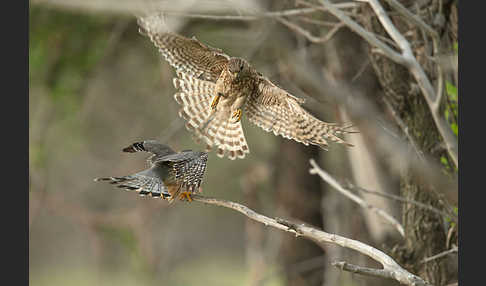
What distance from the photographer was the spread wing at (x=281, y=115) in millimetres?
2881

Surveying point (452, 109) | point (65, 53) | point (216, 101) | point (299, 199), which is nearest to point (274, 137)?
point (299, 199)

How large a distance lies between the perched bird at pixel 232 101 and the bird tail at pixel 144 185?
30 centimetres

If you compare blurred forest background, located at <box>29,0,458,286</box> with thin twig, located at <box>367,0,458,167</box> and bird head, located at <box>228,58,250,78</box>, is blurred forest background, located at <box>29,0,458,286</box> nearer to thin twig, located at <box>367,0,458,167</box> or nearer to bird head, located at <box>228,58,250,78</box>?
thin twig, located at <box>367,0,458,167</box>

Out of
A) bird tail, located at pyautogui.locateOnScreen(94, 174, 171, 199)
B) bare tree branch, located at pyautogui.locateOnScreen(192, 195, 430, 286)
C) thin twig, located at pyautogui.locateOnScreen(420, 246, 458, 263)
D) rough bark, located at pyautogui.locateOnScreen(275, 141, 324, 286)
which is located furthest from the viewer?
rough bark, located at pyautogui.locateOnScreen(275, 141, 324, 286)

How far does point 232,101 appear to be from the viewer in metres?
2.95

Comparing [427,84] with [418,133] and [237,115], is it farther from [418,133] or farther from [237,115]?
[237,115]

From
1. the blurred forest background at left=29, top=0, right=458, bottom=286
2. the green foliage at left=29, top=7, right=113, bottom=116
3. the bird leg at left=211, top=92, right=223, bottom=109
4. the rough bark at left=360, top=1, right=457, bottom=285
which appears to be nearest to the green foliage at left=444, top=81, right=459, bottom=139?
the blurred forest background at left=29, top=0, right=458, bottom=286

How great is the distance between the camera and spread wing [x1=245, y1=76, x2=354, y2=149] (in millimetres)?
2881

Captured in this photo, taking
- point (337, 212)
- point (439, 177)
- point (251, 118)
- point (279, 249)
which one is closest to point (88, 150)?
point (279, 249)

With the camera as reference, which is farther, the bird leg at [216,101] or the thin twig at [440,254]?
the bird leg at [216,101]

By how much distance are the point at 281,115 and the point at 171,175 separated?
0.68 m

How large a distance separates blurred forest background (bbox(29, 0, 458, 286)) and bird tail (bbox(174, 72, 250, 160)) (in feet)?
1.25

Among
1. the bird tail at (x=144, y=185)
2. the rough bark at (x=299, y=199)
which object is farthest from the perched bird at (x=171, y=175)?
the rough bark at (x=299, y=199)

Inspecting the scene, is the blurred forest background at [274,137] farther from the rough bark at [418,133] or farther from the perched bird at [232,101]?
the perched bird at [232,101]
